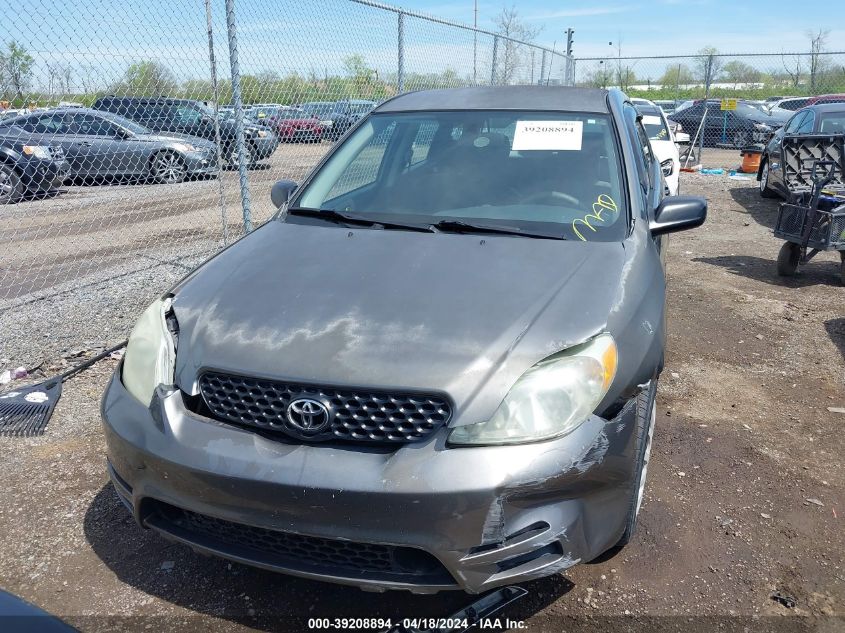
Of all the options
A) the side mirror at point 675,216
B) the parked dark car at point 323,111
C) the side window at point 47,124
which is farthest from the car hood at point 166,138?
the side mirror at point 675,216

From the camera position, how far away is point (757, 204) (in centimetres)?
1182

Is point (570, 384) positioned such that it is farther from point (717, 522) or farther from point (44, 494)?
point (44, 494)

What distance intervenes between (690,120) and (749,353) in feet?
63.5

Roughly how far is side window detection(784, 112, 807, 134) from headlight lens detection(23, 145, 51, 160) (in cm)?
1178

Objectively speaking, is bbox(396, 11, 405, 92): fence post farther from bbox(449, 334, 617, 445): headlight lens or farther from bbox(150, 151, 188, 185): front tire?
bbox(449, 334, 617, 445): headlight lens

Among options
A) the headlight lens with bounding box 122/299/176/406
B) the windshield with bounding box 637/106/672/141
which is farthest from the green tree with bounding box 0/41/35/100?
the windshield with bounding box 637/106/672/141

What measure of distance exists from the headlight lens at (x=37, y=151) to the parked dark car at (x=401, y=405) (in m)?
9.66

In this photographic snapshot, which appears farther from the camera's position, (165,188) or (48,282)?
(165,188)

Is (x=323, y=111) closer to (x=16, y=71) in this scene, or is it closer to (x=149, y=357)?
(x=16, y=71)

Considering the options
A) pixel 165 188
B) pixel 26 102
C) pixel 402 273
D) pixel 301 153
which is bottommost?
pixel 165 188

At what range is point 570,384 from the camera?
218cm

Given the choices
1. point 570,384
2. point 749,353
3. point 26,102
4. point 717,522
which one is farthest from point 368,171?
point 26,102

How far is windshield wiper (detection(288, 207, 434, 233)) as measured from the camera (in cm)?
313

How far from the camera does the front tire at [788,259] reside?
6.90 metres
